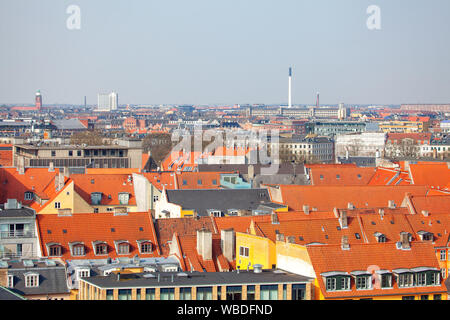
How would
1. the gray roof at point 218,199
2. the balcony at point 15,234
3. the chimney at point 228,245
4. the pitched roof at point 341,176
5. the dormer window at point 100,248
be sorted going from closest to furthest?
1. the chimney at point 228,245
2. the dormer window at point 100,248
3. the balcony at point 15,234
4. the gray roof at point 218,199
5. the pitched roof at point 341,176

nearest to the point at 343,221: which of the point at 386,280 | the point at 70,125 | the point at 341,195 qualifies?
the point at 386,280

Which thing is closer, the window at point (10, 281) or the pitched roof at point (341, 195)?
the window at point (10, 281)

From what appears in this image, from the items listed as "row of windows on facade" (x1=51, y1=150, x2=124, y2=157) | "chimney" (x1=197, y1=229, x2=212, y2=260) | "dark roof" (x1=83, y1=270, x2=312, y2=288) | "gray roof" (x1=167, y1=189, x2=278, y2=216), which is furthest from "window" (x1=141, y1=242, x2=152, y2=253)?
"row of windows on facade" (x1=51, y1=150, x2=124, y2=157)

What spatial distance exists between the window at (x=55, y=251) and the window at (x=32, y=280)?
6.45 metres

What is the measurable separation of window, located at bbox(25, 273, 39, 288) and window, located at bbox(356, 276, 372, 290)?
7.62 m

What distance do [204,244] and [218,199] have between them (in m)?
10.7

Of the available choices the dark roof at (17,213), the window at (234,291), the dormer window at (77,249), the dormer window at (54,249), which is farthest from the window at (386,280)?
the dark roof at (17,213)

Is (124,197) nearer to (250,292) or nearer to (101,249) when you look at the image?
(101,249)

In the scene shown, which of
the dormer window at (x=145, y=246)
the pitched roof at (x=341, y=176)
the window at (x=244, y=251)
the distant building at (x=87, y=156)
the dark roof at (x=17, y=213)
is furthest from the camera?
the distant building at (x=87, y=156)

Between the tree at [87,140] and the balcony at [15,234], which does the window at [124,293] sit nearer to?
the balcony at [15,234]

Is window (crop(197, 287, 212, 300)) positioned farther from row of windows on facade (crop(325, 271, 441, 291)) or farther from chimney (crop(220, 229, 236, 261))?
chimney (crop(220, 229, 236, 261))

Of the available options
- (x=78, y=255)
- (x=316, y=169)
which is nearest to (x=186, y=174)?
(x=316, y=169)

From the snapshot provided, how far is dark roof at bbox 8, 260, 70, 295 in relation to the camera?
68.3 ft

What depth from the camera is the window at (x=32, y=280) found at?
68.6 feet
